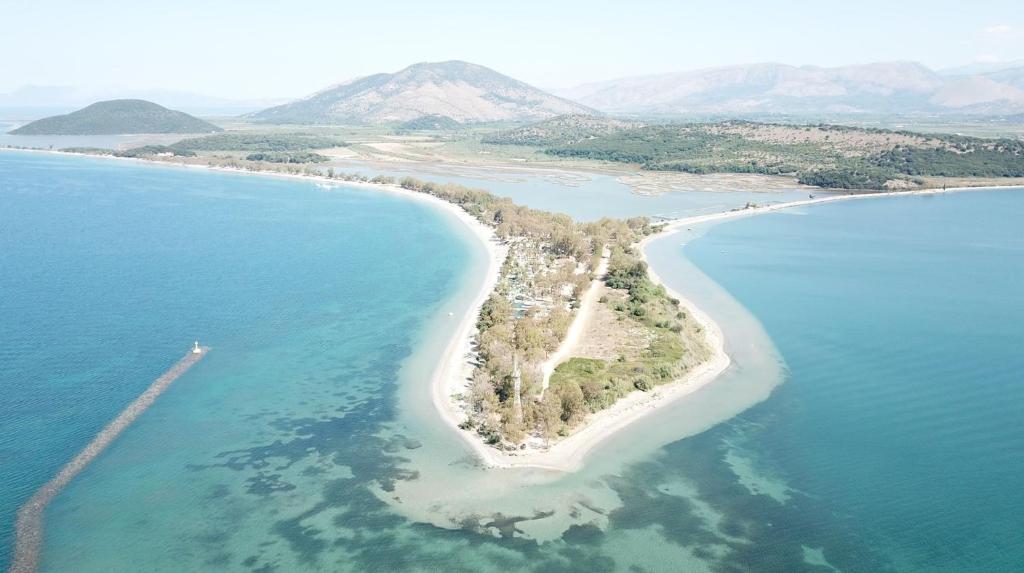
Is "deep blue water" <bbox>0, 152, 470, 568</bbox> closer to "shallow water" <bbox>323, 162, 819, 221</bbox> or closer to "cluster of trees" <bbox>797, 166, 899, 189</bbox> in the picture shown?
"shallow water" <bbox>323, 162, 819, 221</bbox>

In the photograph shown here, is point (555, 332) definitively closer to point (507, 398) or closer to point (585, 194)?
point (507, 398)

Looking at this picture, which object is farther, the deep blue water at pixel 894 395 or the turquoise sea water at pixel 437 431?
the deep blue water at pixel 894 395

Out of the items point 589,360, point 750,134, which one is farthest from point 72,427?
point 750,134

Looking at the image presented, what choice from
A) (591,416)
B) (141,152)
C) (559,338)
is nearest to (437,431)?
(591,416)

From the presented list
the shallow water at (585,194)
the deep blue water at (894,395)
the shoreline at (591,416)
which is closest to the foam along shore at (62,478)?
the shoreline at (591,416)

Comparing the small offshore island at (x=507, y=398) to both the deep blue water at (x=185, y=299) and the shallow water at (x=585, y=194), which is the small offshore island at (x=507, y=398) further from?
the shallow water at (x=585, y=194)

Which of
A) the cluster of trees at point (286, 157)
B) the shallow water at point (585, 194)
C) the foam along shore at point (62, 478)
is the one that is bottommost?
the foam along shore at point (62, 478)
